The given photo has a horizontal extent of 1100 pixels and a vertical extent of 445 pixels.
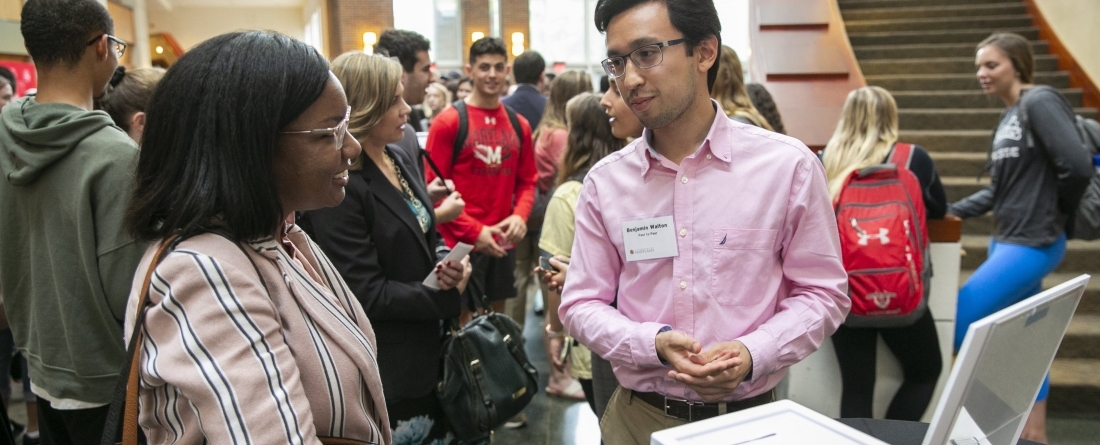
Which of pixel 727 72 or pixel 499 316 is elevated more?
pixel 727 72

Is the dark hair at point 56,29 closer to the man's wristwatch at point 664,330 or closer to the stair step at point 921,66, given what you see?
the man's wristwatch at point 664,330

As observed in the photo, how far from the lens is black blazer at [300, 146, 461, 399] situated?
2.03 m

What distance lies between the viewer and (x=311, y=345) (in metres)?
1.04

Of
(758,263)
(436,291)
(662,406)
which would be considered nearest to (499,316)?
(436,291)

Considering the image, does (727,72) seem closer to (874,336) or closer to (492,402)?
(874,336)

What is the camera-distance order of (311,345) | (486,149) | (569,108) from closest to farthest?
(311,345)
(569,108)
(486,149)

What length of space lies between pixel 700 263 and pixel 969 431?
0.58 m

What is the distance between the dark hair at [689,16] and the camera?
1.47m

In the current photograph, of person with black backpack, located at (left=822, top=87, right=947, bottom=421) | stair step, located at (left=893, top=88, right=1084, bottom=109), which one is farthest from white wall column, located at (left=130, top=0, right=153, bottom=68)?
person with black backpack, located at (left=822, top=87, right=947, bottom=421)

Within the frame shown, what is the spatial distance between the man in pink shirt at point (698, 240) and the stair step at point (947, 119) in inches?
194

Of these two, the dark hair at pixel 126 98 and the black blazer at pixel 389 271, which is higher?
the dark hair at pixel 126 98

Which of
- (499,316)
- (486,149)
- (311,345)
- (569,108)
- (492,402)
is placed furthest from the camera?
(486,149)

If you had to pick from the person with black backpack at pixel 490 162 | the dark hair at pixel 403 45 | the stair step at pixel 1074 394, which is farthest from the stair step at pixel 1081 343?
the dark hair at pixel 403 45

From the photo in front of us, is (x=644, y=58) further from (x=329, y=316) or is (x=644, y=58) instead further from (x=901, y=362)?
(x=901, y=362)
